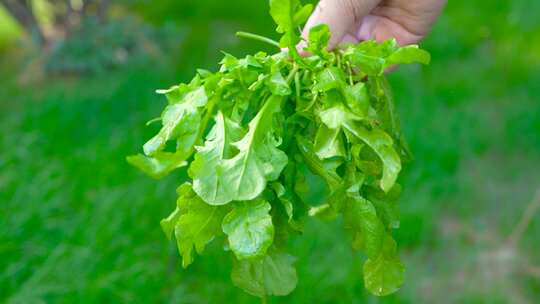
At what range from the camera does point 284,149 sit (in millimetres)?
1082

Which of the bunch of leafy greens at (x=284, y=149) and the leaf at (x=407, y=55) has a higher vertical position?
the leaf at (x=407, y=55)

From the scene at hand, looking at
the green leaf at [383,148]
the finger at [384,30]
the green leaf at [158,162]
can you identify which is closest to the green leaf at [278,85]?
the green leaf at [383,148]

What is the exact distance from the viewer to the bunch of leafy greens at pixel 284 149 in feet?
3.19

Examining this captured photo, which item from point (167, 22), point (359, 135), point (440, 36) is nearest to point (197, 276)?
point (359, 135)

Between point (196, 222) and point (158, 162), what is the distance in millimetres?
202

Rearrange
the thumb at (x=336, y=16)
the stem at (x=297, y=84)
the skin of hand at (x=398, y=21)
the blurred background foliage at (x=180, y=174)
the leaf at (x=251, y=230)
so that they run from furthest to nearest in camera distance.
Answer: the blurred background foliage at (x=180, y=174) < the skin of hand at (x=398, y=21) < the thumb at (x=336, y=16) < the stem at (x=297, y=84) < the leaf at (x=251, y=230)

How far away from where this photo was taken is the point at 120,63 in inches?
137

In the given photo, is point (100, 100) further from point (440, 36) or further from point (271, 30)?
point (440, 36)

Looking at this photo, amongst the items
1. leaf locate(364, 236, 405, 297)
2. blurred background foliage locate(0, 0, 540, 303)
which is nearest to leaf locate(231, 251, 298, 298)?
leaf locate(364, 236, 405, 297)

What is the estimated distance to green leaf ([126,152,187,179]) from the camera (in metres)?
1.15

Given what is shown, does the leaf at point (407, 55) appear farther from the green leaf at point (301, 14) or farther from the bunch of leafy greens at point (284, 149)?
the green leaf at point (301, 14)

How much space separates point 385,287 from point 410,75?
2.36 meters

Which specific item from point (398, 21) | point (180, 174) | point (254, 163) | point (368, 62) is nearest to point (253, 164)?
point (254, 163)

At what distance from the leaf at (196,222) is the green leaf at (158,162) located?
0.12 meters
